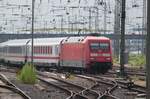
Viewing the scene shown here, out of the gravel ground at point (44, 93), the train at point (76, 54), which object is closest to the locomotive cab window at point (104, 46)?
the train at point (76, 54)

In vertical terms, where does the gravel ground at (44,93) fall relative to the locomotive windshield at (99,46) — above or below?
below

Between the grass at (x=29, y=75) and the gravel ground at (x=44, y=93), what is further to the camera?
the grass at (x=29, y=75)

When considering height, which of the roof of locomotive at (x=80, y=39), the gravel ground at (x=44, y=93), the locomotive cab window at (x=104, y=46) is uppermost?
the roof of locomotive at (x=80, y=39)

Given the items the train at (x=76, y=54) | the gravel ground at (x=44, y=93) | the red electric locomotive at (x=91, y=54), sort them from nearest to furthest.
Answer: the gravel ground at (x=44, y=93) < the red electric locomotive at (x=91, y=54) < the train at (x=76, y=54)

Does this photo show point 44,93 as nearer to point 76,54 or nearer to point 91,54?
point 91,54

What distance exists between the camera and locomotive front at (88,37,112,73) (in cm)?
3659

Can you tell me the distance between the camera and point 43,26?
9488 cm

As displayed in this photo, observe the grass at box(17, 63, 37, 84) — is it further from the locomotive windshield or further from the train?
the locomotive windshield

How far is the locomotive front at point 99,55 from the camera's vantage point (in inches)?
1441

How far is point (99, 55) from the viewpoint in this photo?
1465 inches

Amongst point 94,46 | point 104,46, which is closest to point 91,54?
point 94,46

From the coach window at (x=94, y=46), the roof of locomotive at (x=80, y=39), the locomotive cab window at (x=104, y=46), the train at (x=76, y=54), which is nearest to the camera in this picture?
the train at (x=76, y=54)

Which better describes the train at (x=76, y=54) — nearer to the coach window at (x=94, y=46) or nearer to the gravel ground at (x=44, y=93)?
the coach window at (x=94, y=46)

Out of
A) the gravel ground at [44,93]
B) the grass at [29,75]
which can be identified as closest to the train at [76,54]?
the grass at [29,75]
